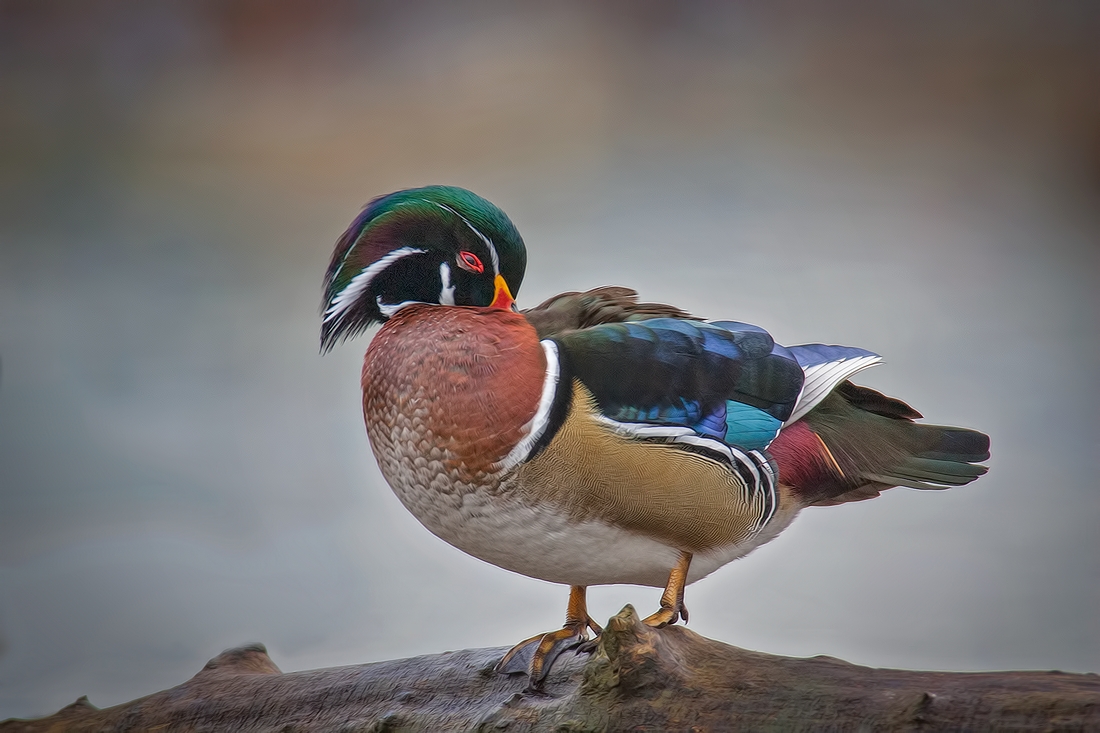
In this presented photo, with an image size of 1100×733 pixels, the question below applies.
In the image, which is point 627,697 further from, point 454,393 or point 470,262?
point 470,262

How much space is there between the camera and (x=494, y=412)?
806 mm

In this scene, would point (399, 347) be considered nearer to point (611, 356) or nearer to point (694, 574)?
point (611, 356)

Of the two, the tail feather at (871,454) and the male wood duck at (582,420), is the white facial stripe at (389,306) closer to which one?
the male wood duck at (582,420)

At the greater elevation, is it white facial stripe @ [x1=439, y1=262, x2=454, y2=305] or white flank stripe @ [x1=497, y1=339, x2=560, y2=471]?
white facial stripe @ [x1=439, y1=262, x2=454, y2=305]

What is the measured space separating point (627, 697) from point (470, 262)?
0.38 metres

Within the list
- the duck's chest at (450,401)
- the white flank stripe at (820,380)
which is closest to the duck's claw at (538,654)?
the duck's chest at (450,401)

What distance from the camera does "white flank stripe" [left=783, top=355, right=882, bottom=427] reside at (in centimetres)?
89

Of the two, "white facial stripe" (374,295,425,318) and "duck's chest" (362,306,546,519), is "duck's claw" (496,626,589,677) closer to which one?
"duck's chest" (362,306,546,519)

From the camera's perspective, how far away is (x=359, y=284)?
35.3 inches

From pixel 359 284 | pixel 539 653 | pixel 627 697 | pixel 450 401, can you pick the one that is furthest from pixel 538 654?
pixel 359 284

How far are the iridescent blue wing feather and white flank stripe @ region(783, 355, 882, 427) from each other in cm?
1

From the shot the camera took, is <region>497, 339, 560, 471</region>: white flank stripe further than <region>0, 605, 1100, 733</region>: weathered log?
Yes

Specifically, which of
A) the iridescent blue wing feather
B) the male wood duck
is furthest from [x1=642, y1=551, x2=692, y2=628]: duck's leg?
the iridescent blue wing feather

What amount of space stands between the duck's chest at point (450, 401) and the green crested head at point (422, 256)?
4 cm
